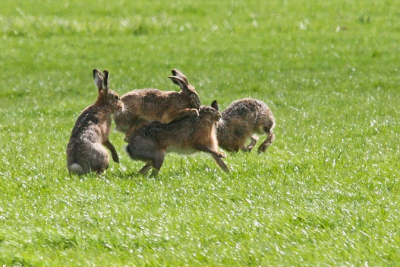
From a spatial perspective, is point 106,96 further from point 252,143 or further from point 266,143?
point 252,143

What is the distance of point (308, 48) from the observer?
23.9 metres

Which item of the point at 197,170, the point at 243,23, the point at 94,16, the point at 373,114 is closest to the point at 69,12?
the point at 94,16

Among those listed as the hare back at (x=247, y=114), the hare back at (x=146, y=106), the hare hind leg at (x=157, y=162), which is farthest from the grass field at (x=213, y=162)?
the hare back at (x=146, y=106)

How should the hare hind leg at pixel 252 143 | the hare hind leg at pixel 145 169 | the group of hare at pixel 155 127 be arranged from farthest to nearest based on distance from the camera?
the hare hind leg at pixel 252 143
the hare hind leg at pixel 145 169
the group of hare at pixel 155 127

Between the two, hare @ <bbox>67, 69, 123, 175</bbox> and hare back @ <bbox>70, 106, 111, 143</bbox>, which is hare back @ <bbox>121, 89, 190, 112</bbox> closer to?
hare @ <bbox>67, 69, 123, 175</bbox>

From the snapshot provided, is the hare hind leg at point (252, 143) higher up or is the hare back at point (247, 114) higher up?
the hare back at point (247, 114)

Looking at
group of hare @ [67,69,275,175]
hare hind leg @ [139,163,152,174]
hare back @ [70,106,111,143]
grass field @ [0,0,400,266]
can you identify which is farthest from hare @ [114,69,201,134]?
hare hind leg @ [139,163,152,174]

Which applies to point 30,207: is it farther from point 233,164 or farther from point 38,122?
point 38,122

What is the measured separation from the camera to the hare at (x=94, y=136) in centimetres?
970

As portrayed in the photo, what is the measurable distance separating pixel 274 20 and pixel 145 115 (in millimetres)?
18441

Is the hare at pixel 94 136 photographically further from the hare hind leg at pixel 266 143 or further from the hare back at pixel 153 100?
the hare hind leg at pixel 266 143

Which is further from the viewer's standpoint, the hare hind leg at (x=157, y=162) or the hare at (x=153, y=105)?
the hare at (x=153, y=105)

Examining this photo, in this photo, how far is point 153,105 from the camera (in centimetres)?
1123

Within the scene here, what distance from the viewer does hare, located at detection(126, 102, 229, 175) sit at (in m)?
10.1
